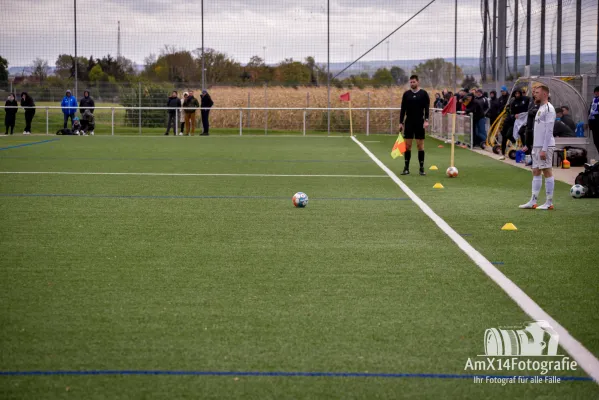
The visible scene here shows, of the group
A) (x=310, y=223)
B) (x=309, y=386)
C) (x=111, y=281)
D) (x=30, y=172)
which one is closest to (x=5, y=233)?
(x=111, y=281)

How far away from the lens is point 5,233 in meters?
9.42

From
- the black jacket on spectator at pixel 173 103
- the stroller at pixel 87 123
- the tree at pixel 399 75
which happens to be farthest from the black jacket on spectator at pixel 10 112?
the tree at pixel 399 75

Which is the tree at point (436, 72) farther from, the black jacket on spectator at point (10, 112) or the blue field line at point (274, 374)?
the blue field line at point (274, 374)

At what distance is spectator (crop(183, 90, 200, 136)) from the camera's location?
112 feet

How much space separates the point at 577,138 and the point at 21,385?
1806 centimetres

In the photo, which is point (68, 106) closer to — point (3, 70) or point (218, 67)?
point (3, 70)

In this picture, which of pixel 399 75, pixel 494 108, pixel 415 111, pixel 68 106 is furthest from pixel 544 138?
pixel 399 75

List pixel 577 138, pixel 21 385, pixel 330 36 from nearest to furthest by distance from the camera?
1. pixel 21 385
2. pixel 577 138
3. pixel 330 36

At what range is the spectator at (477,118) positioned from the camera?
26531mm

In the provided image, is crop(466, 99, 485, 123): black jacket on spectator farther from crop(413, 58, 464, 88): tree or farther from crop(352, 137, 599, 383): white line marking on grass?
crop(352, 137, 599, 383): white line marking on grass

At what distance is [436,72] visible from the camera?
41.3 m

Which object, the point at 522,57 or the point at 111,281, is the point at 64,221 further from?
the point at 522,57

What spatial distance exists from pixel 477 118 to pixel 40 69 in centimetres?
2206

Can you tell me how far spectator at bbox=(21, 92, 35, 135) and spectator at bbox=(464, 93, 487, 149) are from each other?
61.9ft
